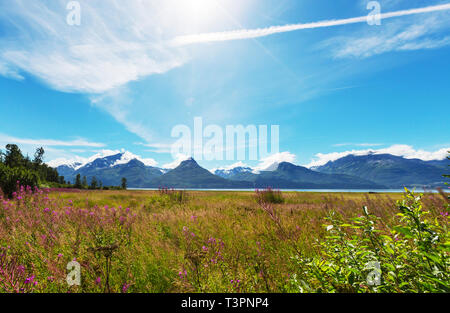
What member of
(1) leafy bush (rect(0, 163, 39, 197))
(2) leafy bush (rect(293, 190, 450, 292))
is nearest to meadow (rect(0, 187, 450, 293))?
(2) leafy bush (rect(293, 190, 450, 292))

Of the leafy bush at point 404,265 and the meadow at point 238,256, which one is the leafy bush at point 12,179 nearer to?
the meadow at point 238,256

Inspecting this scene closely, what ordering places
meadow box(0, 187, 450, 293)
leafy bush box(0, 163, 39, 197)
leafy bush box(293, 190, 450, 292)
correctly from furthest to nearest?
leafy bush box(0, 163, 39, 197), meadow box(0, 187, 450, 293), leafy bush box(293, 190, 450, 292)

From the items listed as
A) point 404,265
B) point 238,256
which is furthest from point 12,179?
point 404,265

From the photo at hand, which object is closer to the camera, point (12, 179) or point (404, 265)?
point (404, 265)

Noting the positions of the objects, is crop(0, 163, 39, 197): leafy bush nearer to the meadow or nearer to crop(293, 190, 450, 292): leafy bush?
the meadow

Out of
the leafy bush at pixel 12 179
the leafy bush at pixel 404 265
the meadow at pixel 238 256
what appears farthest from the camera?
the leafy bush at pixel 12 179

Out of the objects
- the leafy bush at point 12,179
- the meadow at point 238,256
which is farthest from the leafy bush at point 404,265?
the leafy bush at point 12,179

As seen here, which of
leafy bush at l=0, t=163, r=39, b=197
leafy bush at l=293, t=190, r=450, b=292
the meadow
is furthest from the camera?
leafy bush at l=0, t=163, r=39, b=197

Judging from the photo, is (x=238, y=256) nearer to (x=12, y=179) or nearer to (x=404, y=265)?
(x=404, y=265)

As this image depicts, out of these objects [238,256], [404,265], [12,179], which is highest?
[12,179]

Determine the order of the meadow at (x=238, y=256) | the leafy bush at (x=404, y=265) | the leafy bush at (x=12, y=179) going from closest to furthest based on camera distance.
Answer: the leafy bush at (x=404, y=265) → the meadow at (x=238, y=256) → the leafy bush at (x=12, y=179)

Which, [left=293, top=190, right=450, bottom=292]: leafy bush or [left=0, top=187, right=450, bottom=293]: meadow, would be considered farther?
[left=0, top=187, right=450, bottom=293]: meadow
